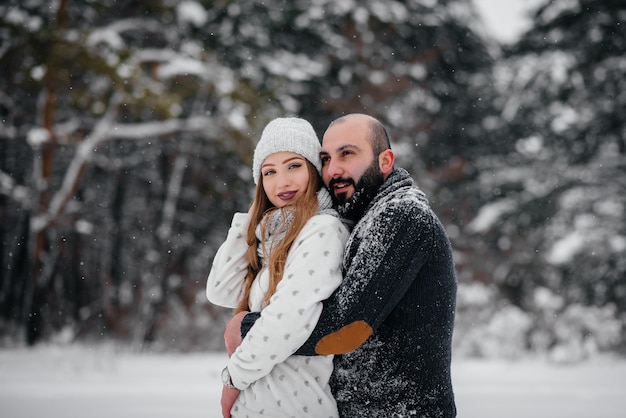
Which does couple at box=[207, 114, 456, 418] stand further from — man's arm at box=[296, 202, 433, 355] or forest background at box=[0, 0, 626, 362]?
forest background at box=[0, 0, 626, 362]

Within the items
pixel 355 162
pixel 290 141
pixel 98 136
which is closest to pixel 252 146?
pixel 98 136

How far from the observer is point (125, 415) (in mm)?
5109

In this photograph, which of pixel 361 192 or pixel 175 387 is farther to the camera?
pixel 175 387

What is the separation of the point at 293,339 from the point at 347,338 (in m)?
0.15

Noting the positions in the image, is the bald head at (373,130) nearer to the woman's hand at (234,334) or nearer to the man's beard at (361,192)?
the man's beard at (361,192)

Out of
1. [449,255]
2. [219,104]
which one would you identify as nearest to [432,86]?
[219,104]

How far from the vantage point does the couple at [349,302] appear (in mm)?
1813

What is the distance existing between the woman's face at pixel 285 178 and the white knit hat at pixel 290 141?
21 mm

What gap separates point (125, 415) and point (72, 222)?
20.2ft

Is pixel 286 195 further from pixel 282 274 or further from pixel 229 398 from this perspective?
pixel 229 398

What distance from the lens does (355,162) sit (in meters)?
2.07

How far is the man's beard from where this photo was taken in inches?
81.7

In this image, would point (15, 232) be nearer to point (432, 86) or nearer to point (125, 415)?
point (125, 415)

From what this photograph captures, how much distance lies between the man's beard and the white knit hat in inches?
5.6
